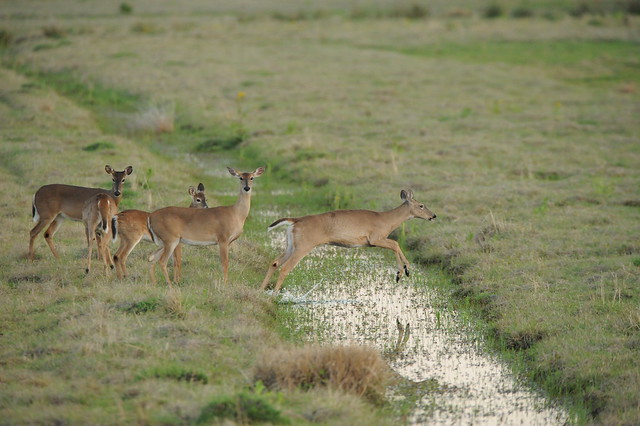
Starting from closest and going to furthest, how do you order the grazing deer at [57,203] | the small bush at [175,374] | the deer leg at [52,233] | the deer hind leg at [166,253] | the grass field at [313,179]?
the small bush at [175,374]
the grass field at [313,179]
the deer hind leg at [166,253]
the deer leg at [52,233]
the grazing deer at [57,203]

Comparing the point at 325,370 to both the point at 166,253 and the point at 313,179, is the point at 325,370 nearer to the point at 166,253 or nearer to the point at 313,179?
the point at 166,253

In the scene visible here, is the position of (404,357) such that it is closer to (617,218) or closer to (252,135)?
(617,218)

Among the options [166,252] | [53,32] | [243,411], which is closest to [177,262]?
[166,252]

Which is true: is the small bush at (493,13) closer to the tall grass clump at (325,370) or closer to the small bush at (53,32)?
the small bush at (53,32)

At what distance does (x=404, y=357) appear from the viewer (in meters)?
9.05

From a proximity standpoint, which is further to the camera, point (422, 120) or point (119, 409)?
point (422, 120)

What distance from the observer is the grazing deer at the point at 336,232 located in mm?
10961

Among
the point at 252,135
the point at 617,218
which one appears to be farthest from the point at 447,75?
the point at 617,218

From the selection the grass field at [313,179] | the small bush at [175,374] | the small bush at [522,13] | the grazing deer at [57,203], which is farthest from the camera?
the small bush at [522,13]

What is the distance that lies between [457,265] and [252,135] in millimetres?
10598

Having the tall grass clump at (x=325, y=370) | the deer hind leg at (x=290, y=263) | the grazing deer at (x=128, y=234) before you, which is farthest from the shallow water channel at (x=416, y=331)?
the grazing deer at (x=128, y=234)

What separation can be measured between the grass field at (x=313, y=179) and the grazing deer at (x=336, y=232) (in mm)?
681

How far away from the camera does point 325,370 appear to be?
763 centimetres

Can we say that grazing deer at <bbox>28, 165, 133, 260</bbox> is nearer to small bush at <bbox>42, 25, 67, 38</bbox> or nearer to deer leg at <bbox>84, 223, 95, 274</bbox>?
deer leg at <bbox>84, 223, 95, 274</bbox>
